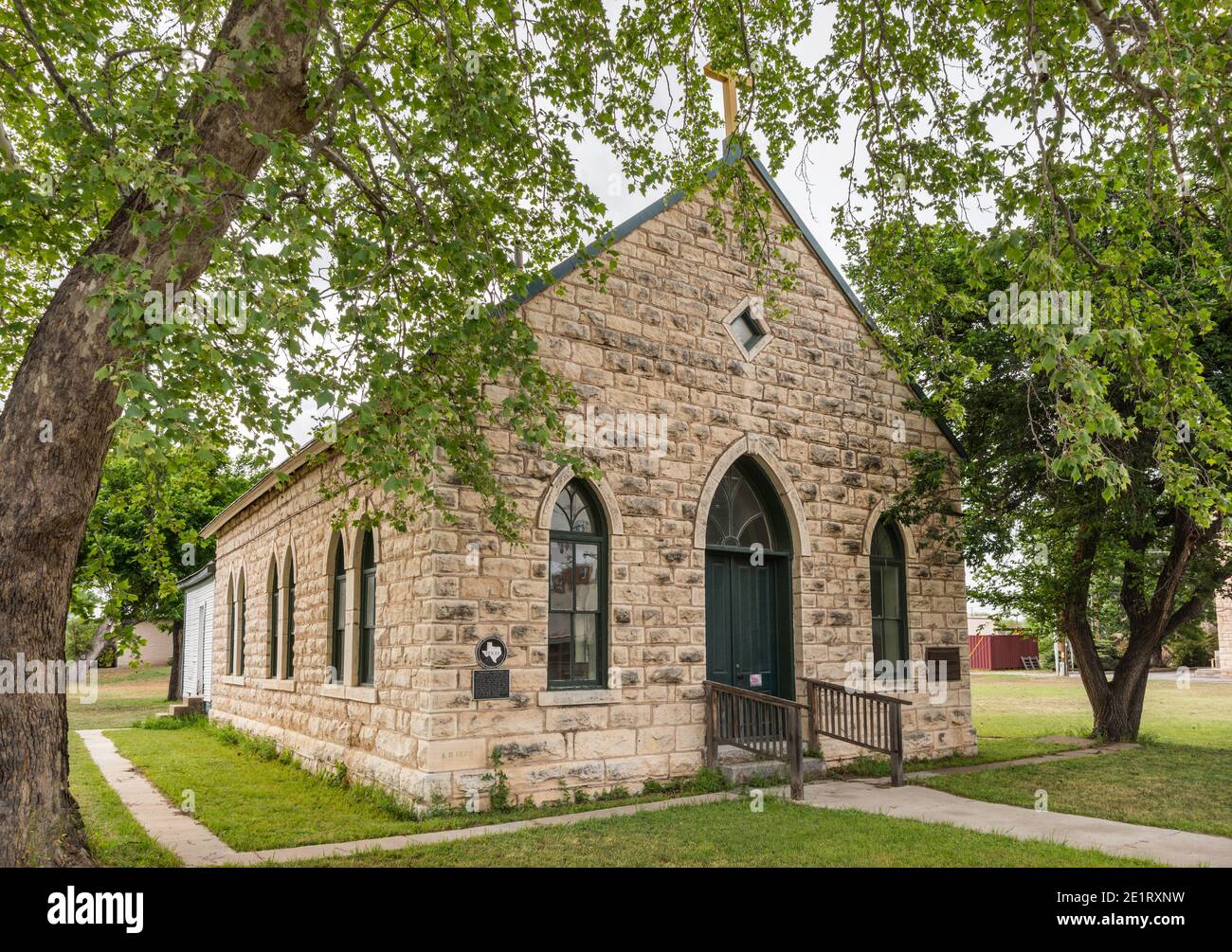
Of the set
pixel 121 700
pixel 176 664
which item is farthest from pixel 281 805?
pixel 121 700

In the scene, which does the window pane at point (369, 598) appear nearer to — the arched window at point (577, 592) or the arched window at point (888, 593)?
the arched window at point (577, 592)

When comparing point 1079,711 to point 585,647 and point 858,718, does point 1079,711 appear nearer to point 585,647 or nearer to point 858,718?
point 858,718

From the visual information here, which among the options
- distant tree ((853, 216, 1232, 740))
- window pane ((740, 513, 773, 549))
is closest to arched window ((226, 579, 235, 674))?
window pane ((740, 513, 773, 549))

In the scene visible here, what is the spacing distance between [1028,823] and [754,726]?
296 centimetres

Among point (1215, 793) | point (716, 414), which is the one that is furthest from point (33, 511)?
point (1215, 793)

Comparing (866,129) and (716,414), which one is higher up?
(866,129)

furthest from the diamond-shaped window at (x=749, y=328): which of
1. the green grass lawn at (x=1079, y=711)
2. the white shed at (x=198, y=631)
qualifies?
the white shed at (x=198, y=631)

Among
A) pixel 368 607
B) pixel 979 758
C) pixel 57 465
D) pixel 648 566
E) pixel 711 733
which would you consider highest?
pixel 57 465

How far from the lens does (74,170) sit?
5672mm

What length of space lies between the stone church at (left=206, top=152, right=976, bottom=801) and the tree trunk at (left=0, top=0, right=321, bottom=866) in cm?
295

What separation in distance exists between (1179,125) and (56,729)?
8433 mm

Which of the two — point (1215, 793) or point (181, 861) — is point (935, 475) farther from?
point (181, 861)

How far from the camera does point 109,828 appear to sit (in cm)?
830

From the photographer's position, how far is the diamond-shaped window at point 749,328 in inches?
437
